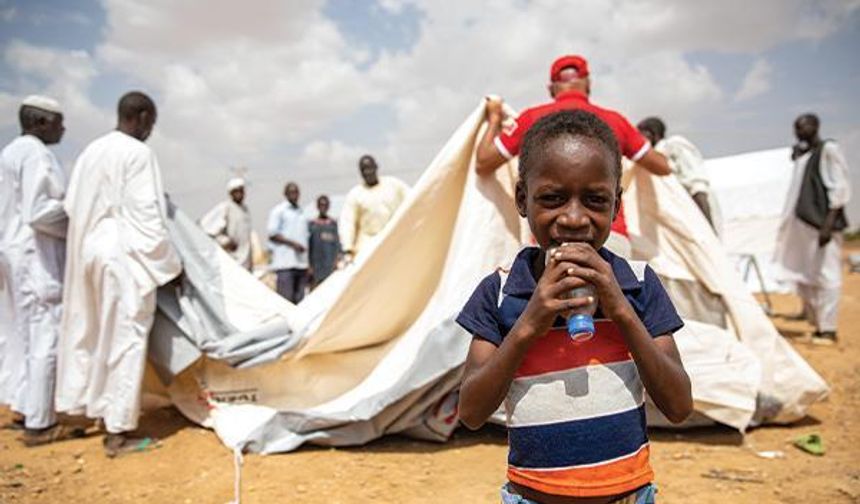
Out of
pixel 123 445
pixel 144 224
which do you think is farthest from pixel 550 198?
pixel 123 445

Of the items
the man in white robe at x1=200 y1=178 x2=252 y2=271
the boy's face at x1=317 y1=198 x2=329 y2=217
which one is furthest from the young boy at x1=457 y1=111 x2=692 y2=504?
the boy's face at x1=317 y1=198 x2=329 y2=217

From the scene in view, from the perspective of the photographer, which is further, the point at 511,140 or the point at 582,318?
the point at 511,140

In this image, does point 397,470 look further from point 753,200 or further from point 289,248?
point 753,200

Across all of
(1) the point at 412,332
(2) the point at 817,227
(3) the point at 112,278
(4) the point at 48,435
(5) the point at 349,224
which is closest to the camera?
(3) the point at 112,278

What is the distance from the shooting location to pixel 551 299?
1192mm

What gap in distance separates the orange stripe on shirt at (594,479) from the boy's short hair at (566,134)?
60cm

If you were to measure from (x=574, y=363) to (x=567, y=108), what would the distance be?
1709 mm

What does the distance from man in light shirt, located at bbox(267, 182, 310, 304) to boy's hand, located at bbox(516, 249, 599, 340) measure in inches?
278

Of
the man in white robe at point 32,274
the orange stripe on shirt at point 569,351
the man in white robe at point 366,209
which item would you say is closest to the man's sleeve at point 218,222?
the man in white robe at point 366,209

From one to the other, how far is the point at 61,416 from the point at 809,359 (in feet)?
18.9

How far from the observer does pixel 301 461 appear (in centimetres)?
328

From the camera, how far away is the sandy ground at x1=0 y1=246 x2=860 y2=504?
2.82 m

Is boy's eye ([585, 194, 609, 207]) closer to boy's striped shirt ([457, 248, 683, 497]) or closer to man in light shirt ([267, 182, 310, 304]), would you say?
boy's striped shirt ([457, 248, 683, 497])

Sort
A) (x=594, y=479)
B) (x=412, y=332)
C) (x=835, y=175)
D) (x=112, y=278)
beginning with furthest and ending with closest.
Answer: (x=835, y=175) < (x=412, y=332) < (x=112, y=278) < (x=594, y=479)
